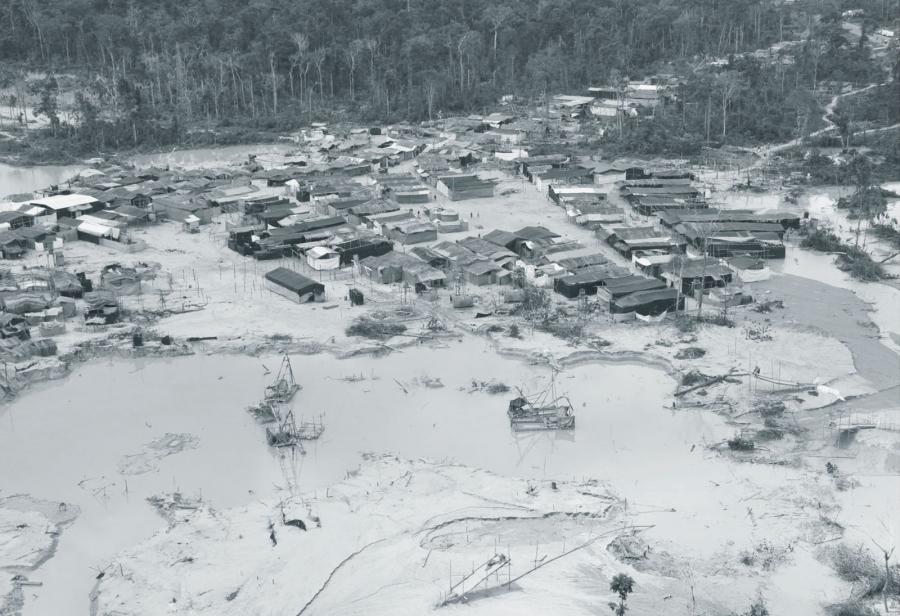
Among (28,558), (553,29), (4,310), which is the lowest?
(28,558)

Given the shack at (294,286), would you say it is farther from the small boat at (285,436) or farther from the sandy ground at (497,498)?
the small boat at (285,436)

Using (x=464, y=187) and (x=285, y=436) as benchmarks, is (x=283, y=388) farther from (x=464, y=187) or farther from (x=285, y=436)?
(x=464, y=187)

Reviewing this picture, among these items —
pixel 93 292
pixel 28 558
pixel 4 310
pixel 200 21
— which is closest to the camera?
pixel 28 558

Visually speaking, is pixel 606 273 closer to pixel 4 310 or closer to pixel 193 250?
pixel 193 250

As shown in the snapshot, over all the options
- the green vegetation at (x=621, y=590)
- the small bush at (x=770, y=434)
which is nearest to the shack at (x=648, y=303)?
the small bush at (x=770, y=434)

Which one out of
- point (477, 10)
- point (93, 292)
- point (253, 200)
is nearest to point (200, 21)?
point (477, 10)

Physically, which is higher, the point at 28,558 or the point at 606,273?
the point at 606,273

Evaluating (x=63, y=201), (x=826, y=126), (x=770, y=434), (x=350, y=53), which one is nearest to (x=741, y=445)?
(x=770, y=434)
